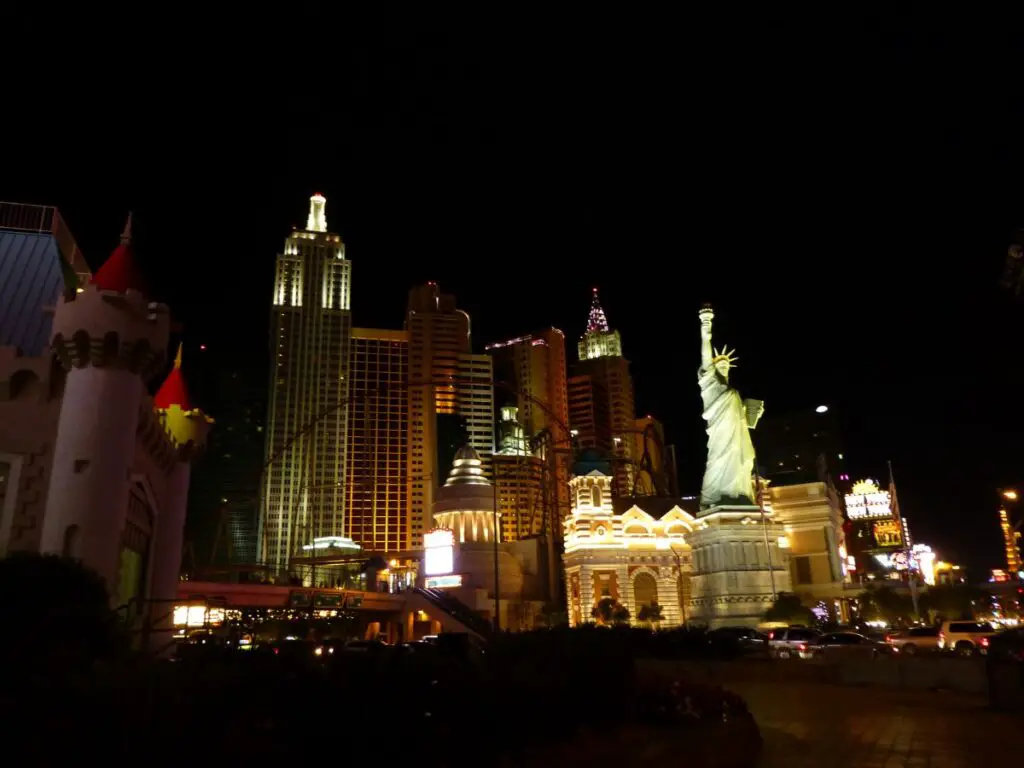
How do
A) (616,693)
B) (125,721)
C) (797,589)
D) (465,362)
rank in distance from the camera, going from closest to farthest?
1. (125,721)
2. (616,693)
3. (797,589)
4. (465,362)

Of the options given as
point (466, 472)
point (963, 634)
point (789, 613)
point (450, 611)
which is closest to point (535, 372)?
point (466, 472)

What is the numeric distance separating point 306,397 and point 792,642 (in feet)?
332

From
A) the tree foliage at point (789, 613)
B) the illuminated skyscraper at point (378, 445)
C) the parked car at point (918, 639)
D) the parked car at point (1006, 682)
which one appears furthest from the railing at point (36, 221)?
the illuminated skyscraper at point (378, 445)

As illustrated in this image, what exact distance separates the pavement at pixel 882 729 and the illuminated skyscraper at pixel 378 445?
101m

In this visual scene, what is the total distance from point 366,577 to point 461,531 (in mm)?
10160

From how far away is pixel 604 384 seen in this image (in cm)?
16738

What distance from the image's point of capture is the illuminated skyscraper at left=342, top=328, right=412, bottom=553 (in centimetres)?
12312

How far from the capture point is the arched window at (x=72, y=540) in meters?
18.3

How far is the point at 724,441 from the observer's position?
2511 inches

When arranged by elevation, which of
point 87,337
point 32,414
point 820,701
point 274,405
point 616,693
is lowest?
point 820,701

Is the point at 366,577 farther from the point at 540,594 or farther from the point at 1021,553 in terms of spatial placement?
the point at 1021,553

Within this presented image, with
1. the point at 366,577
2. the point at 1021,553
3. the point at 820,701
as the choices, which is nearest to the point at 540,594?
the point at 366,577

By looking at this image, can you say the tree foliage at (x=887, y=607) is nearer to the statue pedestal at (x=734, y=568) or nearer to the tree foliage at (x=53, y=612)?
the statue pedestal at (x=734, y=568)

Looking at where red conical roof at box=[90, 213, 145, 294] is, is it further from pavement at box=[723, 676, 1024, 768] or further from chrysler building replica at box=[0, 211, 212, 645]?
pavement at box=[723, 676, 1024, 768]
